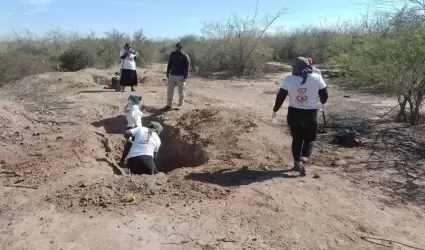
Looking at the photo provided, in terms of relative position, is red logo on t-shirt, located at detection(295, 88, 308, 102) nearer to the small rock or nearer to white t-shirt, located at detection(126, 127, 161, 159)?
the small rock

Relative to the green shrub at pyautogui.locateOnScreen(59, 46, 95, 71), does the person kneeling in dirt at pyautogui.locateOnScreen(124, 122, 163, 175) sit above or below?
below

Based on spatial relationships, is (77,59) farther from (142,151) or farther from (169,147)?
(142,151)

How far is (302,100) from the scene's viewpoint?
636cm

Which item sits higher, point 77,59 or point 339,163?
point 77,59

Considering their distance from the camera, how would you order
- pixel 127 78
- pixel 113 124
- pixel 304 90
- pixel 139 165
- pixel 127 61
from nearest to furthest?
pixel 304 90 < pixel 139 165 < pixel 113 124 < pixel 127 61 < pixel 127 78

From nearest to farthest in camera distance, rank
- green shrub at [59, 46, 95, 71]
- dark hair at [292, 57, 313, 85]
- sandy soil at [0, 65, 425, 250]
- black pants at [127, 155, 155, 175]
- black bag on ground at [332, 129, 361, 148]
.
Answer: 1. sandy soil at [0, 65, 425, 250]
2. dark hair at [292, 57, 313, 85]
3. black pants at [127, 155, 155, 175]
4. black bag on ground at [332, 129, 361, 148]
5. green shrub at [59, 46, 95, 71]

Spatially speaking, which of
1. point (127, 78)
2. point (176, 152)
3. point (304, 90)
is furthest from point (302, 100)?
point (127, 78)

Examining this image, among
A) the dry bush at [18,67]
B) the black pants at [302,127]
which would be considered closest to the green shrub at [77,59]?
the dry bush at [18,67]

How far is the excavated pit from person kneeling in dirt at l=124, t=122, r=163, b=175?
1.25 m

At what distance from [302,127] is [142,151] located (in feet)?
8.53

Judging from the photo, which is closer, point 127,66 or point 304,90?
point 304,90

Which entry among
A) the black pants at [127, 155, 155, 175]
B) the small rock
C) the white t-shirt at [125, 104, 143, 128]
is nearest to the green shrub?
the white t-shirt at [125, 104, 143, 128]

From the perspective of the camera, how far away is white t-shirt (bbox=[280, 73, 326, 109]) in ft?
20.7

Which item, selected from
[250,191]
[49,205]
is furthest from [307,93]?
[49,205]
